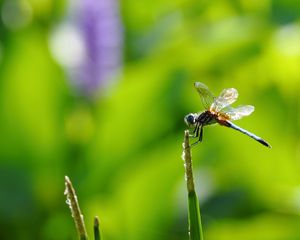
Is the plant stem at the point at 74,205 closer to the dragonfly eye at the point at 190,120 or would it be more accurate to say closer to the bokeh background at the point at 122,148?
the dragonfly eye at the point at 190,120

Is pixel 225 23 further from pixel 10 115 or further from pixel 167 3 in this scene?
pixel 10 115

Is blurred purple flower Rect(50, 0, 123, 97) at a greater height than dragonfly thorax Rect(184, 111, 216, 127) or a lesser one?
greater

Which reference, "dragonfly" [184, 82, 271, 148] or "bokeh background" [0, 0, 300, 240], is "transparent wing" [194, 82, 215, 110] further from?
"bokeh background" [0, 0, 300, 240]

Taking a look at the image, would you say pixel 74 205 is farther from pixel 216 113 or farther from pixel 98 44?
pixel 98 44

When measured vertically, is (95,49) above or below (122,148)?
above

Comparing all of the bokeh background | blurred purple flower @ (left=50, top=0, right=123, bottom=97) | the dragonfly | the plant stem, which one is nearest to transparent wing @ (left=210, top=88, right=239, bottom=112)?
the dragonfly

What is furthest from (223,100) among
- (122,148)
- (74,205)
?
(122,148)
